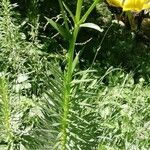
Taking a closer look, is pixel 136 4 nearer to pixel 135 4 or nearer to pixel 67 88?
pixel 135 4

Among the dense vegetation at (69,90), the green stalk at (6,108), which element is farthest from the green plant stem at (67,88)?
the green stalk at (6,108)

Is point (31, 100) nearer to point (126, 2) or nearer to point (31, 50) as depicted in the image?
point (31, 50)

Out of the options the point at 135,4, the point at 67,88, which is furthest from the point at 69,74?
the point at 135,4

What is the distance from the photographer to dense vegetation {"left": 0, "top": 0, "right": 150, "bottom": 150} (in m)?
1.14

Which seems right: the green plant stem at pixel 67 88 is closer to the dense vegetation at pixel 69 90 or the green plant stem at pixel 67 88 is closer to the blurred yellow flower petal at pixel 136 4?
the dense vegetation at pixel 69 90

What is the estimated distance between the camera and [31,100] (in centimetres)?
177

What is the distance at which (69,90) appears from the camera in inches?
41.5

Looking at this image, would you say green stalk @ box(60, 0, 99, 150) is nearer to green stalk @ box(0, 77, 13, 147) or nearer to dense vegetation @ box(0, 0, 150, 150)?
dense vegetation @ box(0, 0, 150, 150)

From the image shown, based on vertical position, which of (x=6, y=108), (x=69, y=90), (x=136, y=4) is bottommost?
(x=6, y=108)

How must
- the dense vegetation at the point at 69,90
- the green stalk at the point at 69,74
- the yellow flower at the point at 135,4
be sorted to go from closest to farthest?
the green stalk at the point at 69,74 < the yellow flower at the point at 135,4 < the dense vegetation at the point at 69,90

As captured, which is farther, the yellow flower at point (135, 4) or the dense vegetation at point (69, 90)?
the dense vegetation at point (69, 90)

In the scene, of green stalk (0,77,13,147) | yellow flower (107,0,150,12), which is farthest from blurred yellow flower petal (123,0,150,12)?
green stalk (0,77,13,147)

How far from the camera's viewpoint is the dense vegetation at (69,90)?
114 centimetres

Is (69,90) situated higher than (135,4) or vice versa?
(135,4)
